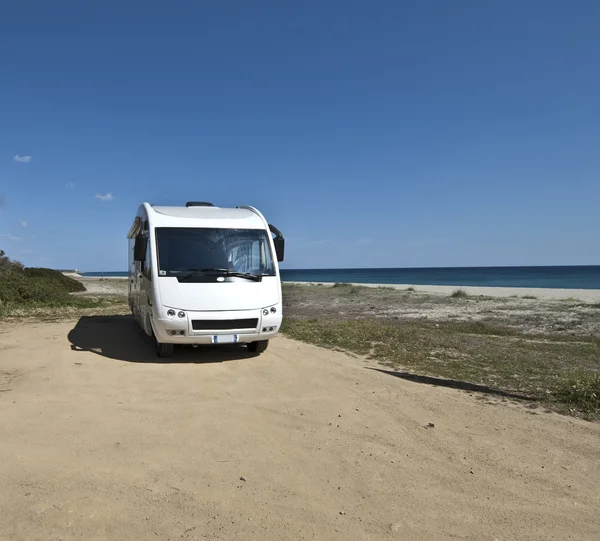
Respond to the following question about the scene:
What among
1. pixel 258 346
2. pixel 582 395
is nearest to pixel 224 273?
pixel 258 346

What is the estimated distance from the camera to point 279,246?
32.5ft

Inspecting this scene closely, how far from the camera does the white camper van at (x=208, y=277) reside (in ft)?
27.9

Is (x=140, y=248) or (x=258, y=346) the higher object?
(x=140, y=248)

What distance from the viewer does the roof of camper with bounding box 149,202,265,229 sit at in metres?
9.48

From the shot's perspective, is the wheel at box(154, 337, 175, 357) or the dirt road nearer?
the dirt road

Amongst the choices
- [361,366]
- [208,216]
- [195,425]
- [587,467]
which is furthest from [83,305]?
[587,467]

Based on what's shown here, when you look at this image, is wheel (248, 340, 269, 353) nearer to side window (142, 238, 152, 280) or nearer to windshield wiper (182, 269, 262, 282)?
windshield wiper (182, 269, 262, 282)

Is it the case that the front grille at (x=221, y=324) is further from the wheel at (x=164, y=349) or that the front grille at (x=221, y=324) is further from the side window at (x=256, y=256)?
the side window at (x=256, y=256)

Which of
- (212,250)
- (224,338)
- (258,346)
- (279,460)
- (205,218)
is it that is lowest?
(279,460)

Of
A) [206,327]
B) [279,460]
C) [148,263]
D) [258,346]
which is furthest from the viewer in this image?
[258,346]

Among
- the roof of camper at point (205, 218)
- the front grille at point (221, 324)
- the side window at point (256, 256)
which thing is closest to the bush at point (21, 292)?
the roof of camper at point (205, 218)

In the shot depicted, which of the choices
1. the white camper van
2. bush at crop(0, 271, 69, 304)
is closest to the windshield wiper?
the white camper van

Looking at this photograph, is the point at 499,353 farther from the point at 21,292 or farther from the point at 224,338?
the point at 21,292

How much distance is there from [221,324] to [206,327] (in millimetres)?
261
